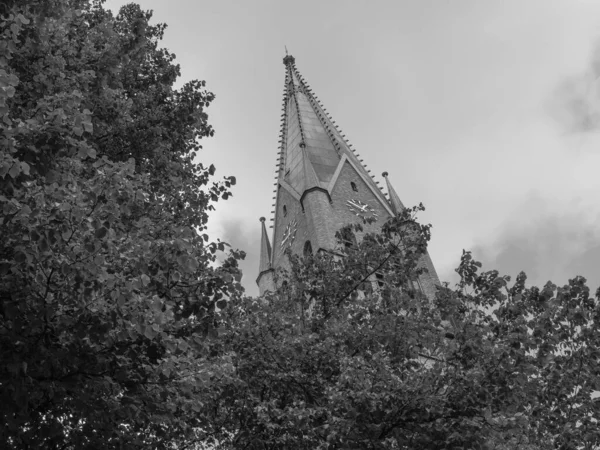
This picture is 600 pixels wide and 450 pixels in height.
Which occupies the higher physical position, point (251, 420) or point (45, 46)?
point (45, 46)

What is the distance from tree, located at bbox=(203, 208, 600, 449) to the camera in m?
7.21

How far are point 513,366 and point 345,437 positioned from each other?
213 centimetres

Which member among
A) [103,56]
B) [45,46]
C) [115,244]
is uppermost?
[103,56]

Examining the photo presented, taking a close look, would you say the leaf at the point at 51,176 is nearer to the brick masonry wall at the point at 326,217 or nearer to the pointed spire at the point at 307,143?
the brick masonry wall at the point at 326,217

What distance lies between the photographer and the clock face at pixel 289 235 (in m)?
29.5

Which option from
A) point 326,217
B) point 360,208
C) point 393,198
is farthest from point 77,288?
point 393,198

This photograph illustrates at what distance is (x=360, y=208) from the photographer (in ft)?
98.8

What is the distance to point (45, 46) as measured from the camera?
22.1 feet

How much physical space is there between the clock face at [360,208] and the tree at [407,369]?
18.7 metres

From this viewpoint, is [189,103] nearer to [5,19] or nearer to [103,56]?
[103,56]

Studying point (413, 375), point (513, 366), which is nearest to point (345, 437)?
point (413, 375)

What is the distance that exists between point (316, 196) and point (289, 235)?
7.91 ft

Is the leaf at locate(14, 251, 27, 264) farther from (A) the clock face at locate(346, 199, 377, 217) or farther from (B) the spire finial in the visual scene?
(B) the spire finial

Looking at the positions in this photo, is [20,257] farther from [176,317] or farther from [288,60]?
[288,60]
